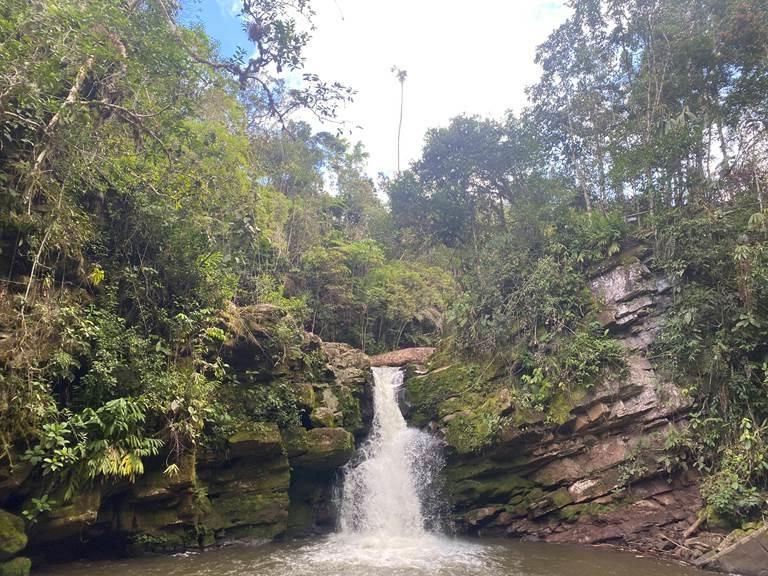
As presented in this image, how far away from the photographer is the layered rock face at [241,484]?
24.9ft

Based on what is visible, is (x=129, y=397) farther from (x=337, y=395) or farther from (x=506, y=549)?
(x=506, y=549)

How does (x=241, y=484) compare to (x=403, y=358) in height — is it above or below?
below

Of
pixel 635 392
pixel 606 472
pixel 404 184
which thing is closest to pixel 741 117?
pixel 635 392

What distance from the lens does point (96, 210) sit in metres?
9.51

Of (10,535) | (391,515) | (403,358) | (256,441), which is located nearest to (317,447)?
(256,441)

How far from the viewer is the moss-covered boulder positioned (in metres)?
11.4

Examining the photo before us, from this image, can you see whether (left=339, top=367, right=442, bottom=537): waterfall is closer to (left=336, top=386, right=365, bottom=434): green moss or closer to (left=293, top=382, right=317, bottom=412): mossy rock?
(left=336, top=386, right=365, bottom=434): green moss

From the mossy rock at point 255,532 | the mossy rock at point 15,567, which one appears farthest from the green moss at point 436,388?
the mossy rock at point 15,567

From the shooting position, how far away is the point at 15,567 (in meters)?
6.70

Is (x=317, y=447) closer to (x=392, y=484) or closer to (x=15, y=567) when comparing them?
(x=392, y=484)

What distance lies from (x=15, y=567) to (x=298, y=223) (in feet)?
55.5

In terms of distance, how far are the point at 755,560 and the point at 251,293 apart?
44.0 ft

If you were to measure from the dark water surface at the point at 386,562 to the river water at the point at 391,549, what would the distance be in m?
0.02

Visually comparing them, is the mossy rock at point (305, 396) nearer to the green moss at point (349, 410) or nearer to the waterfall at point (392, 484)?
the green moss at point (349, 410)
